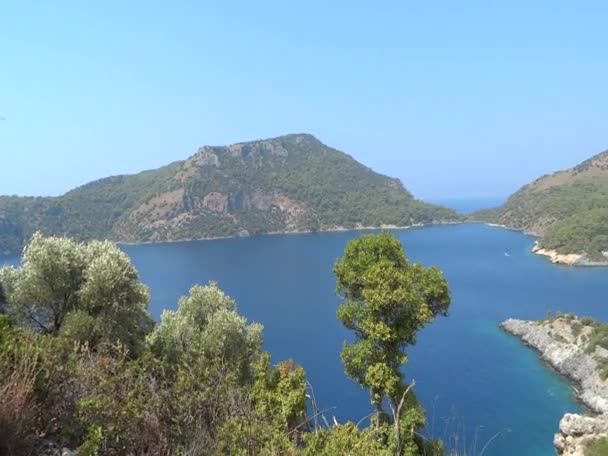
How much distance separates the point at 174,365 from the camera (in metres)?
12.5

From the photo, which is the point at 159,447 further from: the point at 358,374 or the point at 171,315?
the point at 171,315

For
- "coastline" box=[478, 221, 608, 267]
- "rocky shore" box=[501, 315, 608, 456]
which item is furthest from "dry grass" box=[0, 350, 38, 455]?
"coastline" box=[478, 221, 608, 267]

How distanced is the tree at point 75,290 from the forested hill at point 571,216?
123950 millimetres

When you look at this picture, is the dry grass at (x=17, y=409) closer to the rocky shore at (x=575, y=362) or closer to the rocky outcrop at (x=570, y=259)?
the rocky shore at (x=575, y=362)

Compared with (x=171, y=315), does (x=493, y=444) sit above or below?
below

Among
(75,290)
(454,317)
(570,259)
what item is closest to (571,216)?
(570,259)

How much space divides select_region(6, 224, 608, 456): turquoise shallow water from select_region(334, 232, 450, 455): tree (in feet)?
8.83

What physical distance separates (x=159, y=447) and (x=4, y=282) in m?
12.9

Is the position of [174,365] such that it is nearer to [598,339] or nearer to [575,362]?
[575,362]

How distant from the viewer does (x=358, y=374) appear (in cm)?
1638

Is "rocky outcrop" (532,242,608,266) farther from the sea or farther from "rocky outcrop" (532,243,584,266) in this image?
the sea

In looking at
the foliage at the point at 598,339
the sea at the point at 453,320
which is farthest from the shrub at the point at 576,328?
the sea at the point at 453,320

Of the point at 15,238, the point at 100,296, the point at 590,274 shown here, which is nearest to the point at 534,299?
the point at 590,274

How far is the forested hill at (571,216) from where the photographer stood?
125056mm
